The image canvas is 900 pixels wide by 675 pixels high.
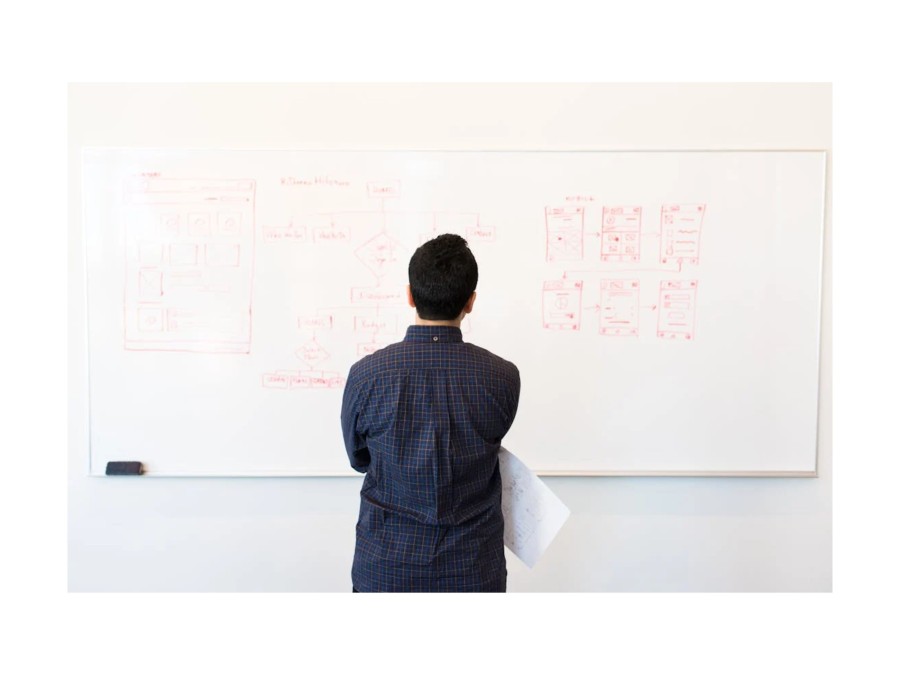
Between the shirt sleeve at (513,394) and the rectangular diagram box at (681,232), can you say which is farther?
the rectangular diagram box at (681,232)

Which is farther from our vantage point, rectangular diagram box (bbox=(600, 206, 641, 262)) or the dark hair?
rectangular diagram box (bbox=(600, 206, 641, 262))

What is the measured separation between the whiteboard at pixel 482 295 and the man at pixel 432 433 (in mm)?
754

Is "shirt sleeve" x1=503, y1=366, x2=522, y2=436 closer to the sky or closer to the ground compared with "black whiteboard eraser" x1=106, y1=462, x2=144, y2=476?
closer to the sky

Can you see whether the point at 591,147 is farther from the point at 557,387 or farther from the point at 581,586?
the point at 581,586

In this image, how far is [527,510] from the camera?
140cm

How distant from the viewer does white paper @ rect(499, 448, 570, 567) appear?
137 cm

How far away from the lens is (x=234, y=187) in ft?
6.45

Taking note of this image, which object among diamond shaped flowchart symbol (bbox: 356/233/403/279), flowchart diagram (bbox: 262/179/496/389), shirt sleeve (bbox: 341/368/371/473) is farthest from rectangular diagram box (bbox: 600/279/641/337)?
shirt sleeve (bbox: 341/368/371/473)

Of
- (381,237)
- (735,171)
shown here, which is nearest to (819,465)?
(735,171)

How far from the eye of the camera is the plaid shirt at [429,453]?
3.96 ft

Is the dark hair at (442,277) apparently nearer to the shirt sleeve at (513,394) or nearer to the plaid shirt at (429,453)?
the plaid shirt at (429,453)

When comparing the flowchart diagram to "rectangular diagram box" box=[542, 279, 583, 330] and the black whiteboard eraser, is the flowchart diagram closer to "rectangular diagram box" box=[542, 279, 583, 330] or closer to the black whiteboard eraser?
"rectangular diagram box" box=[542, 279, 583, 330]

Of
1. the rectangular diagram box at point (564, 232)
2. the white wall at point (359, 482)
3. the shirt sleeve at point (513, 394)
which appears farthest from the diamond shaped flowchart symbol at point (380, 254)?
the shirt sleeve at point (513, 394)

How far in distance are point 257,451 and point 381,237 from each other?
908mm
